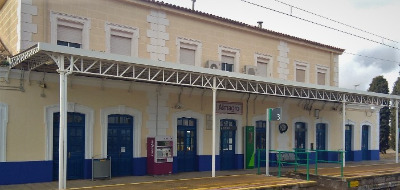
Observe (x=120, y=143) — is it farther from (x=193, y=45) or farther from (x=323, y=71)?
(x=323, y=71)

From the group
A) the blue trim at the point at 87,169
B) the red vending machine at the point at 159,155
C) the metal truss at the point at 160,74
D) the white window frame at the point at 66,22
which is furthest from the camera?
the red vending machine at the point at 159,155

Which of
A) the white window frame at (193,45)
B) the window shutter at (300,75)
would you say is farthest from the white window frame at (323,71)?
the white window frame at (193,45)

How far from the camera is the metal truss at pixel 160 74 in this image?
993cm

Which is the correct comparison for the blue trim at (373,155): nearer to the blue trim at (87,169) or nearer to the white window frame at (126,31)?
the white window frame at (126,31)

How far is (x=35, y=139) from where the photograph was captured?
37.4 ft

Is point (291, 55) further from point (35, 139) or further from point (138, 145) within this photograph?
Answer: point (35, 139)

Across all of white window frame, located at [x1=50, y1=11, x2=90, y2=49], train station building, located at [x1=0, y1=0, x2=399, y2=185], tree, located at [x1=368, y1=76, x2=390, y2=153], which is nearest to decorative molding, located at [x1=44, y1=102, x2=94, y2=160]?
train station building, located at [x1=0, y1=0, x2=399, y2=185]

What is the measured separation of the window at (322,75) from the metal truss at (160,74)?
2762 mm

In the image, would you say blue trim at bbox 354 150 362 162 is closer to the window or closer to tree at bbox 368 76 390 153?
the window

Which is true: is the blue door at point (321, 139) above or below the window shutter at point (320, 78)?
below

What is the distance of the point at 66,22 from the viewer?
1252 cm

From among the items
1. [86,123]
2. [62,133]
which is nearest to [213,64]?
[86,123]

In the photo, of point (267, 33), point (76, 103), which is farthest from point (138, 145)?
point (267, 33)

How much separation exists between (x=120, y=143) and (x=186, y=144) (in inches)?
108
